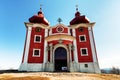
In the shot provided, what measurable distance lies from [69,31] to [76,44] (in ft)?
10.9

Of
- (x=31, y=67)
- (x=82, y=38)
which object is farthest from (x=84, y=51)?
(x=31, y=67)

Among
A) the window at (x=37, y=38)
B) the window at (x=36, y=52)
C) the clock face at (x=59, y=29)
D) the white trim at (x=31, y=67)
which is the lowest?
the white trim at (x=31, y=67)

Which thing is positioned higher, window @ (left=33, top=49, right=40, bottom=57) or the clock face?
the clock face

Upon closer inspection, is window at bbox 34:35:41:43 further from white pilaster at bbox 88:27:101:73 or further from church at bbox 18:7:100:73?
white pilaster at bbox 88:27:101:73

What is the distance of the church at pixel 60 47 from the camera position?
18.9m

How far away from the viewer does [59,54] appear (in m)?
20.0

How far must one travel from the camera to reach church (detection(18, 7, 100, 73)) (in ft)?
61.9

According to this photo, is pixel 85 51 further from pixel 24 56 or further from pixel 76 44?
pixel 24 56

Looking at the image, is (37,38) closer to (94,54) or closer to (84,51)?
(84,51)

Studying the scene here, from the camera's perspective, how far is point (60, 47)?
20.0 metres

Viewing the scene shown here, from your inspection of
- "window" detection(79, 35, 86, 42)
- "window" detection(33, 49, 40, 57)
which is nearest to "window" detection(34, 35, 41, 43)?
"window" detection(33, 49, 40, 57)

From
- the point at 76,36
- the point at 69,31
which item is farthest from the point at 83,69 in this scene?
the point at 69,31

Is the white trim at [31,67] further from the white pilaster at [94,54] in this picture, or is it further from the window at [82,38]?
the white pilaster at [94,54]

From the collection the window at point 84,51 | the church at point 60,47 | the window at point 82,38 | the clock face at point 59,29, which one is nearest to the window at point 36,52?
the church at point 60,47
